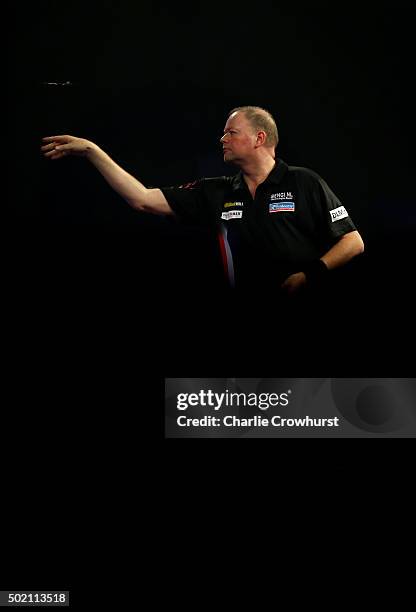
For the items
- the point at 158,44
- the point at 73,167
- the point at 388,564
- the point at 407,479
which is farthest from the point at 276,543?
the point at 158,44

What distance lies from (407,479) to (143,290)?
1.25 metres

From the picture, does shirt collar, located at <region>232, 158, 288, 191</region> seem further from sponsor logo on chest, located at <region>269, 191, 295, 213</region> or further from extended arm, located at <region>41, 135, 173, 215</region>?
extended arm, located at <region>41, 135, 173, 215</region>

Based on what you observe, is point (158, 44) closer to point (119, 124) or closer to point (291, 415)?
point (119, 124)

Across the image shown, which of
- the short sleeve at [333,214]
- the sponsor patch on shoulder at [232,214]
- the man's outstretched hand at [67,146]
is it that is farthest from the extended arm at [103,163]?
the short sleeve at [333,214]

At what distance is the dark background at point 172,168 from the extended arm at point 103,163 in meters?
0.11

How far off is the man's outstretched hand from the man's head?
526mm

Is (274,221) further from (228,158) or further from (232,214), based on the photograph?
(228,158)

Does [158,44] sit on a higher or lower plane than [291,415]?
higher

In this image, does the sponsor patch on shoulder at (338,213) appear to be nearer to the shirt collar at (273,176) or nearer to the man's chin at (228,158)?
the shirt collar at (273,176)

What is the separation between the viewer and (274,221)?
109 inches

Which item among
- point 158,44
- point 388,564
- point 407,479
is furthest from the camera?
point 158,44

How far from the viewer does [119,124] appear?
2846 millimetres

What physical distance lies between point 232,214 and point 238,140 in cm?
29

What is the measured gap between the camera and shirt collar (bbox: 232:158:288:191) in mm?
2789
